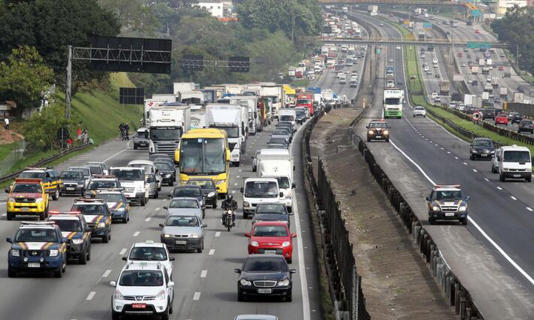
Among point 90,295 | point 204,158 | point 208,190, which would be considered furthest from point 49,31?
point 90,295

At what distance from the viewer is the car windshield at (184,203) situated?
57719mm

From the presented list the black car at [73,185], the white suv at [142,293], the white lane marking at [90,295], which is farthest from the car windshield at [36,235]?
the black car at [73,185]

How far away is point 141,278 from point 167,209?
2255 cm

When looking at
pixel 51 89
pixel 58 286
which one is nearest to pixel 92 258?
pixel 58 286

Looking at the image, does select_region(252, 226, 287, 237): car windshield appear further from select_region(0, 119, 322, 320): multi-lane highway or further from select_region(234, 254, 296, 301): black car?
select_region(234, 254, 296, 301): black car

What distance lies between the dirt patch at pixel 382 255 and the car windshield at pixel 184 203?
7.37m

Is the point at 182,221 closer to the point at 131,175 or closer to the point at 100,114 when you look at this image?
the point at 131,175

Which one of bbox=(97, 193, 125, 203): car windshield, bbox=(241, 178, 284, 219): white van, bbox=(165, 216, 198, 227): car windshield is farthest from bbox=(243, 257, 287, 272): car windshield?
bbox=(241, 178, 284, 219): white van

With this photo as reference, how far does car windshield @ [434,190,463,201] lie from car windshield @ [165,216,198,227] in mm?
14024

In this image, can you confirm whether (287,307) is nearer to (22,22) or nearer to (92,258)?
(92,258)

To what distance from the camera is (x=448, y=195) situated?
2314 inches

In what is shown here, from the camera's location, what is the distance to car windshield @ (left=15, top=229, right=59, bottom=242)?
41406 mm

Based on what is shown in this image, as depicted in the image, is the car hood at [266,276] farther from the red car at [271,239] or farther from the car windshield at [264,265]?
the red car at [271,239]

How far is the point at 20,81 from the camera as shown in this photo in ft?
393
